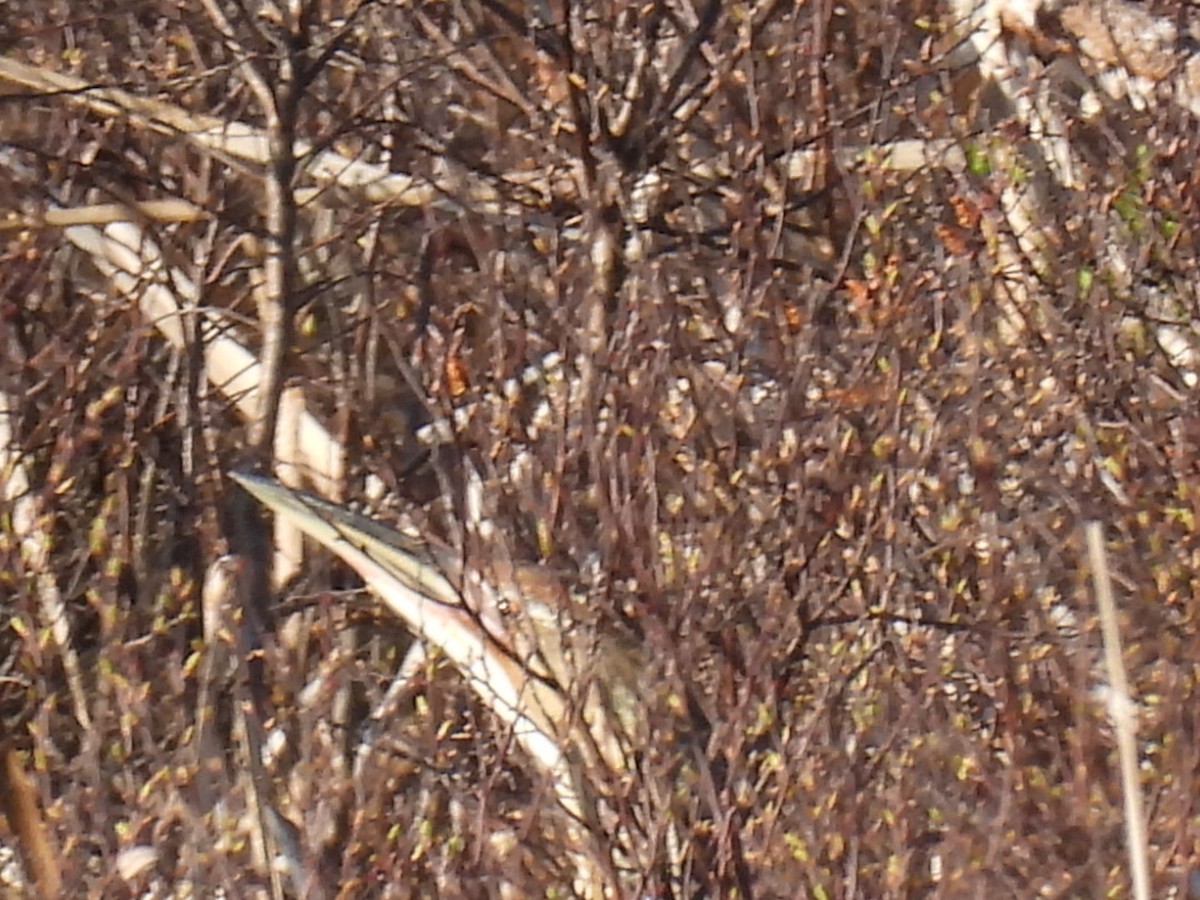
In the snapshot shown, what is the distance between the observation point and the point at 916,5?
21.7ft

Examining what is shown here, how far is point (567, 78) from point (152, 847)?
2699mm

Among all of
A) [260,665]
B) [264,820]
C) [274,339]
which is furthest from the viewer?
[274,339]

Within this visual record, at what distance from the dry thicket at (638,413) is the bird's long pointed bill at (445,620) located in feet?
0.40

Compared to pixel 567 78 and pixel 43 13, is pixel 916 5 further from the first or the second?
pixel 43 13

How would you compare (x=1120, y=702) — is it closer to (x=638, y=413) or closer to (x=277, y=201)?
(x=638, y=413)

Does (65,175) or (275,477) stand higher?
(65,175)

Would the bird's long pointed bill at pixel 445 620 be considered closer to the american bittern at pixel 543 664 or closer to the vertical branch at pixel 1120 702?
the american bittern at pixel 543 664

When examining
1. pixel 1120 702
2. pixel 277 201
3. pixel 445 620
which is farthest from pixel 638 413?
pixel 1120 702

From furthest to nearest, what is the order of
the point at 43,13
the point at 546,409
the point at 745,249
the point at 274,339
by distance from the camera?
1. the point at 43,13
2. the point at 274,339
3. the point at 745,249
4. the point at 546,409

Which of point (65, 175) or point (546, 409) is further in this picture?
point (65, 175)

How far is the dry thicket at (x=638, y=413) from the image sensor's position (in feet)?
14.0

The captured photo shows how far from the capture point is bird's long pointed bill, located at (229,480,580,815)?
414 cm

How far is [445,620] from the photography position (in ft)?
14.3

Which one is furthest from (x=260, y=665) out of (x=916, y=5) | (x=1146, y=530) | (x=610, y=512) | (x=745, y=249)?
(x=916, y=5)
